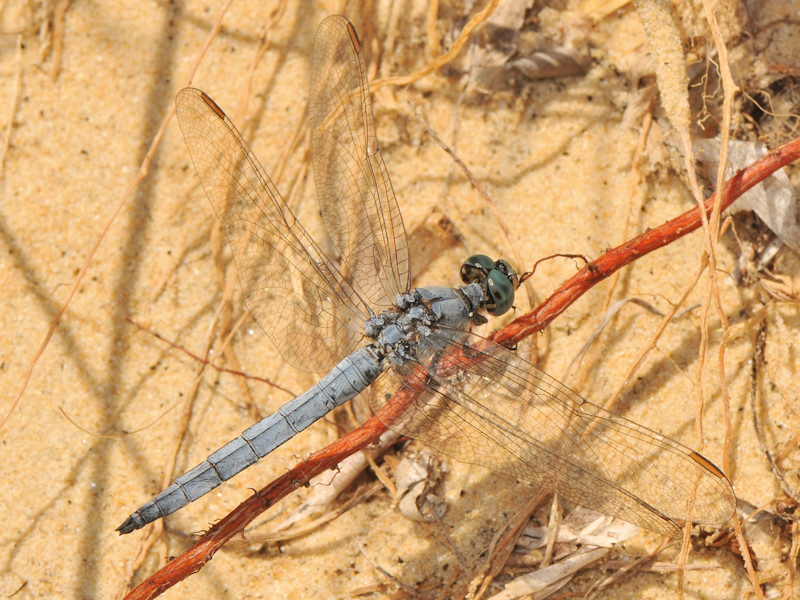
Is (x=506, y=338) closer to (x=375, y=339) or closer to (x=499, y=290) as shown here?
(x=499, y=290)

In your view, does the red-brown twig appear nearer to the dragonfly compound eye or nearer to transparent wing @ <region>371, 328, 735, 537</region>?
transparent wing @ <region>371, 328, 735, 537</region>

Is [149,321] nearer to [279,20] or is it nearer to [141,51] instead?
[141,51]

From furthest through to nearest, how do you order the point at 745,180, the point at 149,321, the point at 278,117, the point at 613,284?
1. the point at 278,117
2. the point at 149,321
3. the point at 613,284
4. the point at 745,180

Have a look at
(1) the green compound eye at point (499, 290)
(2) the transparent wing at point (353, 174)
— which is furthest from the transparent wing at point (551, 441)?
(2) the transparent wing at point (353, 174)

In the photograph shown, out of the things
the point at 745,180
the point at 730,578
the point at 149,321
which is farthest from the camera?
the point at 149,321

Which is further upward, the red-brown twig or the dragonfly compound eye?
the dragonfly compound eye

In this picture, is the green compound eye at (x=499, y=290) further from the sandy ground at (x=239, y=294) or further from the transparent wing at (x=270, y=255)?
the transparent wing at (x=270, y=255)

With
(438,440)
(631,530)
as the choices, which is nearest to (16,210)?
(438,440)

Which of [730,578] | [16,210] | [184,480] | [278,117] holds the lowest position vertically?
[730,578]

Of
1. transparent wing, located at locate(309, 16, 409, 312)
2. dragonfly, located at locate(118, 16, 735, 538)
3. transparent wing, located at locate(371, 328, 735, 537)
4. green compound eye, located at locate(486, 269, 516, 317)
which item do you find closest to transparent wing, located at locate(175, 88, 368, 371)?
dragonfly, located at locate(118, 16, 735, 538)
